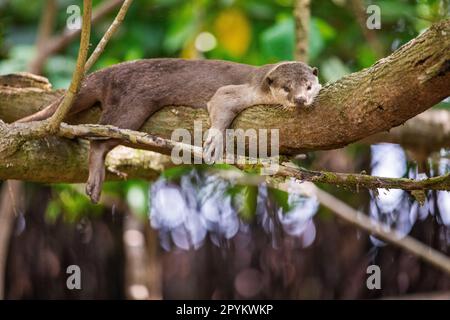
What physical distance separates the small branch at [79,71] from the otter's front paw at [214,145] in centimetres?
93

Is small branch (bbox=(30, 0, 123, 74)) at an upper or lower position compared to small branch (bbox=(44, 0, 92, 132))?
upper

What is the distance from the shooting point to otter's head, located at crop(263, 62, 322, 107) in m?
4.65

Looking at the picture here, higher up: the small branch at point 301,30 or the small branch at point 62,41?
the small branch at point 62,41

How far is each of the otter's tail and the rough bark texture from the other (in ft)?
1.48

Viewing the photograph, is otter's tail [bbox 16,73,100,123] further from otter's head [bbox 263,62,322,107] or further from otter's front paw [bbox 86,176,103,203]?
otter's head [bbox 263,62,322,107]

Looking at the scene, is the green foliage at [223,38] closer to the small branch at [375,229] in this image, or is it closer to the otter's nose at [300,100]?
the small branch at [375,229]

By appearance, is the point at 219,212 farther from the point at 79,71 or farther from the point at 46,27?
the point at 79,71

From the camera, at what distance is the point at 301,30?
6.40 m

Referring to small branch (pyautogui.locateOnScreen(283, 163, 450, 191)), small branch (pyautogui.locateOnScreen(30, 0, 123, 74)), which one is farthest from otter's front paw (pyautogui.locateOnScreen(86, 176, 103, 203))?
small branch (pyautogui.locateOnScreen(30, 0, 123, 74))

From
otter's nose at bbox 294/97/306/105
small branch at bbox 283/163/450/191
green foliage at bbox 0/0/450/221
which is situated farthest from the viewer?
green foliage at bbox 0/0/450/221

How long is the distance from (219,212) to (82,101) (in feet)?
9.34

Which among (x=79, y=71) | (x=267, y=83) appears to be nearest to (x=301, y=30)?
(x=267, y=83)

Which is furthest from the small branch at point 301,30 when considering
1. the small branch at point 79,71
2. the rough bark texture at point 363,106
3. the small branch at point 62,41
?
the small branch at point 79,71

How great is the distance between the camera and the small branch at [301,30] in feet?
21.0
